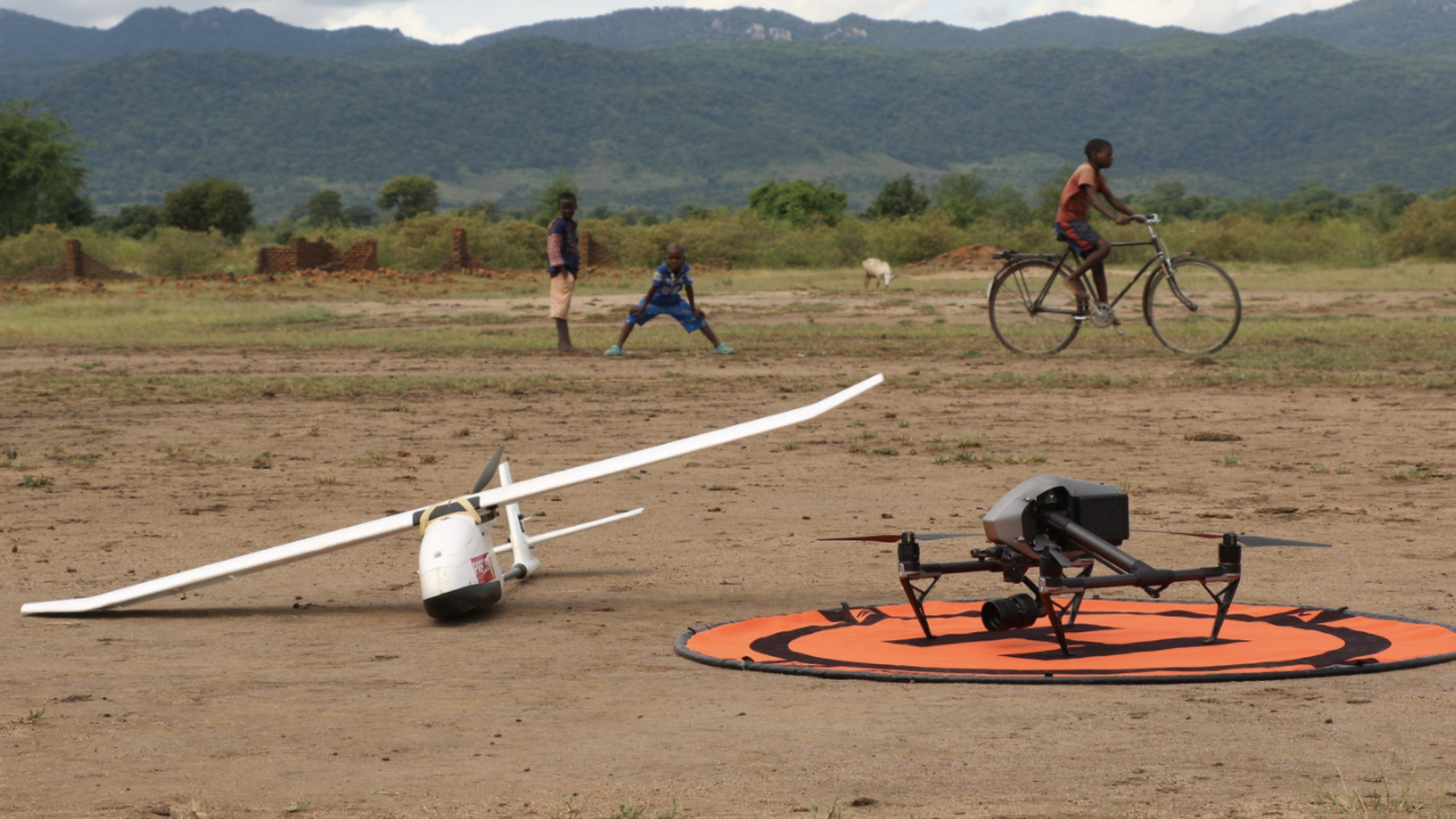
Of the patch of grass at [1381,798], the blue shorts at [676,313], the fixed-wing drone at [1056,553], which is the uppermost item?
the blue shorts at [676,313]

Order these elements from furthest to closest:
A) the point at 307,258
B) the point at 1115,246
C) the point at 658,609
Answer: the point at 307,258 → the point at 1115,246 → the point at 658,609

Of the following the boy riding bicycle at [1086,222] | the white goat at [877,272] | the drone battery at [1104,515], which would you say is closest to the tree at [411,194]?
the white goat at [877,272]

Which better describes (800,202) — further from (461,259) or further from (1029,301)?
(1029,301)

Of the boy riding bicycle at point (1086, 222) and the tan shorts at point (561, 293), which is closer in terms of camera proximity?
the boy riding bicycle at point (1086, 222)

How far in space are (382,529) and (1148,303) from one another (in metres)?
10.6

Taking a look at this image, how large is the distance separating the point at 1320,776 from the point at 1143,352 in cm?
1189

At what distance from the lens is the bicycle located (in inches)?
569

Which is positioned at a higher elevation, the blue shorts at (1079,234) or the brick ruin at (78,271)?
the blue shorts at (1079,234)

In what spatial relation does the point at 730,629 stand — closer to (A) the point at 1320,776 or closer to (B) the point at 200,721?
(B) the point at 200,721

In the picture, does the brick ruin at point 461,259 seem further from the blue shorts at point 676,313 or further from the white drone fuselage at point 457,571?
the white drone fuselage at point 457,571

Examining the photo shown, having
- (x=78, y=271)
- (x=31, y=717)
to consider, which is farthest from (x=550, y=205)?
(x=31, y=717)

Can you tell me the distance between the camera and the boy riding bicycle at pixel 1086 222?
13.9 metres

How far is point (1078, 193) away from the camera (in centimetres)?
1415

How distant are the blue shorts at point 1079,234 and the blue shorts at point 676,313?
13.0 feet
